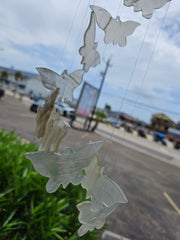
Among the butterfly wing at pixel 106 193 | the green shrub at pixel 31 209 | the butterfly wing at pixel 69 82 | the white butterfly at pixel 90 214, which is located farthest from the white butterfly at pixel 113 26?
the green shrub at pixel 31 209

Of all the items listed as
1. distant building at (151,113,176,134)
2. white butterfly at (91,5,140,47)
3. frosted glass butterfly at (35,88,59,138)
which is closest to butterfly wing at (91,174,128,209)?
frosted glass butterfly at (35,88,59,138)

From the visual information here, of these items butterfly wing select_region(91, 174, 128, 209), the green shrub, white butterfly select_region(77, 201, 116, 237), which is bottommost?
the green shrub

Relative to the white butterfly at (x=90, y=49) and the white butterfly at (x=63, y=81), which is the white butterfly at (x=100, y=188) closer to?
the white butterfly at (x=63, y=81)

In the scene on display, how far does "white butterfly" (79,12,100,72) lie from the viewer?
98cm

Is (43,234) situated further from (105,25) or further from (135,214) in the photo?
(135,214)

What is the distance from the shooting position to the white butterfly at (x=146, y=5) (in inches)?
37.0

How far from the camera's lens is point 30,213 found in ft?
6.60

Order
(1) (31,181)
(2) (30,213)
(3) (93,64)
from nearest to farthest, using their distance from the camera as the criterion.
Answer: (3) (93,64)
(2) (30,213)
(1) (31,181)

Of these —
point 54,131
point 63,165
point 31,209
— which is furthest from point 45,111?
point 31,209

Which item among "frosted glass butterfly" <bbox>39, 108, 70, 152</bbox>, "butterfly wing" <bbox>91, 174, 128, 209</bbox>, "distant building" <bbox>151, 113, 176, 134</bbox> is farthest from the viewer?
"distant building" <bbox>151, 113, 176, 134</bbox>

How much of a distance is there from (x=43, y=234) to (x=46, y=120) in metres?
1.35

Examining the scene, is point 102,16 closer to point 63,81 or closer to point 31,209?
point 63,81

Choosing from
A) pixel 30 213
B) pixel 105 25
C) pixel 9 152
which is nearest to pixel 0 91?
pixel 9 152

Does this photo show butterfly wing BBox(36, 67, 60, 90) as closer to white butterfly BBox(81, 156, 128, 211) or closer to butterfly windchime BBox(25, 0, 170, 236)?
butterfly windchime BBox(25, 0, 170, 236)
